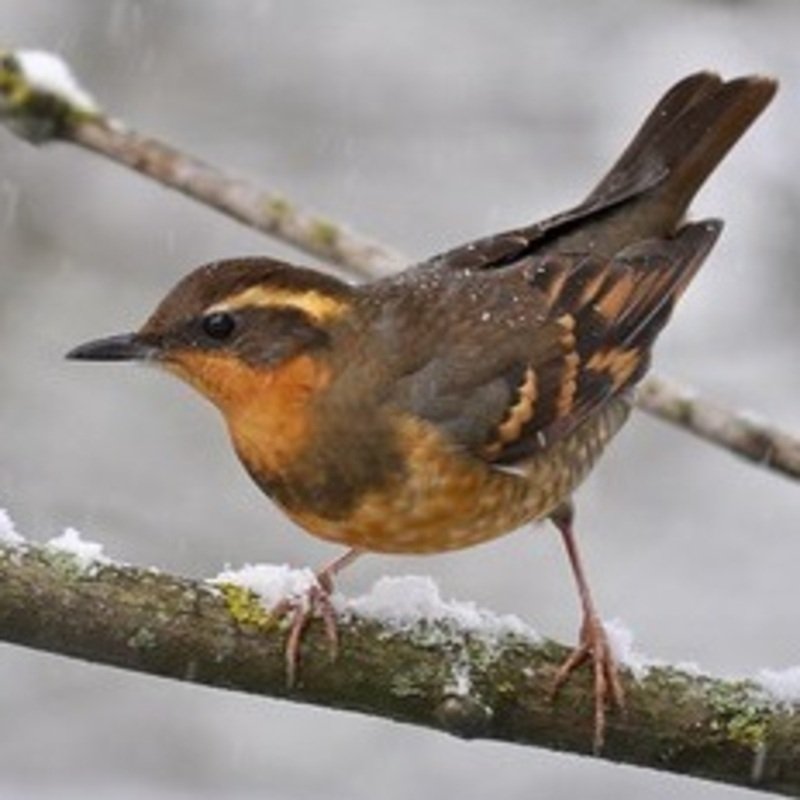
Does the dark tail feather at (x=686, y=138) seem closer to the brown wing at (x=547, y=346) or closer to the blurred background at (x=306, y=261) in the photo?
the brown wing at (x=547, y=346)

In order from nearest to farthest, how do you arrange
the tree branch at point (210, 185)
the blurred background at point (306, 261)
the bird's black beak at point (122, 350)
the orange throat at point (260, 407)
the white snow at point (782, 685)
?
the white snow at point (782, 685)
the bird's black beak at point (122, 350)
the orange throat at point (260, 407)
the tree branch at point (210, 185)
the blurred background at point (306, 261)

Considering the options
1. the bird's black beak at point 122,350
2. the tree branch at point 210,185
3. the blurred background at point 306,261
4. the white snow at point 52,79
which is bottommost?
the bird's black beak at point 122,350

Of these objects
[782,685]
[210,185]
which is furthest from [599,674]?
[210,185]

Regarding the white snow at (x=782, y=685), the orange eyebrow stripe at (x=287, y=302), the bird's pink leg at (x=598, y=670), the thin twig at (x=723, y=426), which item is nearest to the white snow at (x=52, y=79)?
the orange eyebrow stripe at (x=287, y=302)

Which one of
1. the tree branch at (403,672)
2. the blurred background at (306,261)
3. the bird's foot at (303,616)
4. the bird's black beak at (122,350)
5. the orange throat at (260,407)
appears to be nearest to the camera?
the tree branch at (403,672)

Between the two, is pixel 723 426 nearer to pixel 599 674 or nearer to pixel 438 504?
pixel 438 504

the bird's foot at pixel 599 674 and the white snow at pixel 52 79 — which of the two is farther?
the white snow at pixel 52 79

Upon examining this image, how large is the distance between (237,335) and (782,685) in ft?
4.34

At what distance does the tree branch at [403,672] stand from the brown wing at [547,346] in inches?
27.0

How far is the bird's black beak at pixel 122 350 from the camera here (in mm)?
5066

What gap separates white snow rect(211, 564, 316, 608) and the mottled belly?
0.21 meters

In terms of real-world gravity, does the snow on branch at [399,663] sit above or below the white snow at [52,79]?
below

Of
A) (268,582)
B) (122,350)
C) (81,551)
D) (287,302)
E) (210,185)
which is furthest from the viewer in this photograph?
(210,185)

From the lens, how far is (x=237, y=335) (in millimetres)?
5160
